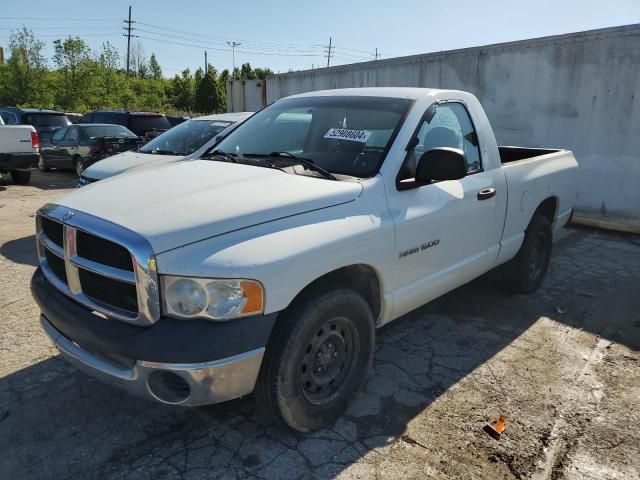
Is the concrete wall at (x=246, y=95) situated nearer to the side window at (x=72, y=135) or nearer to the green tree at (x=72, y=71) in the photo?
the side window at (x=72, y=135)

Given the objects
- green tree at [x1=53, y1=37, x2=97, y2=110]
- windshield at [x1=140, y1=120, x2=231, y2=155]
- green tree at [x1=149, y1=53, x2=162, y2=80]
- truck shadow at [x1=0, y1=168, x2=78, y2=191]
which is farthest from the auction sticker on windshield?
green tree at [x1=149, y1=53, x2=162, y2=80]

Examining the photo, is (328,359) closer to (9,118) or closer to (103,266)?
(103,266)

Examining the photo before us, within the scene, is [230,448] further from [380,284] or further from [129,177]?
[129,177]

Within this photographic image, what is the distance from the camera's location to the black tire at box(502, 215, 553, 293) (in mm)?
4824

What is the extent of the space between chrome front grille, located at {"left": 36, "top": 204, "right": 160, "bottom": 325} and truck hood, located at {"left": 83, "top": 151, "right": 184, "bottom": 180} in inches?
153

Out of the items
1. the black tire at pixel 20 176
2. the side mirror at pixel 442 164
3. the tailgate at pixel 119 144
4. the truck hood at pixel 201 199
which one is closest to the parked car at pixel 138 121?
the tailgate at pixel 119 144

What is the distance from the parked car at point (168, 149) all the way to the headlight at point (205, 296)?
4.27 m

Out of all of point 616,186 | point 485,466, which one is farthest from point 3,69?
point 485,466

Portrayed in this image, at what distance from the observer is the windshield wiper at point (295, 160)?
3045 millimetres

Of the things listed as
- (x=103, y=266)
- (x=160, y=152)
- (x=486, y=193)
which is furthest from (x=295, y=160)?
(x=160, y=152)

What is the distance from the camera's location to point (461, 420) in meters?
3.00

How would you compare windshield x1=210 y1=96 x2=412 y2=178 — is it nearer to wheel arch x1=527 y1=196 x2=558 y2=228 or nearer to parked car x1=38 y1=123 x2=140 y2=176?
wheel arch x1=527 y1=196 x2=558 y2=228

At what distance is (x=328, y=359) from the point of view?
9.25 feet

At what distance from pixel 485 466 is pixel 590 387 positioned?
4.22 ft
